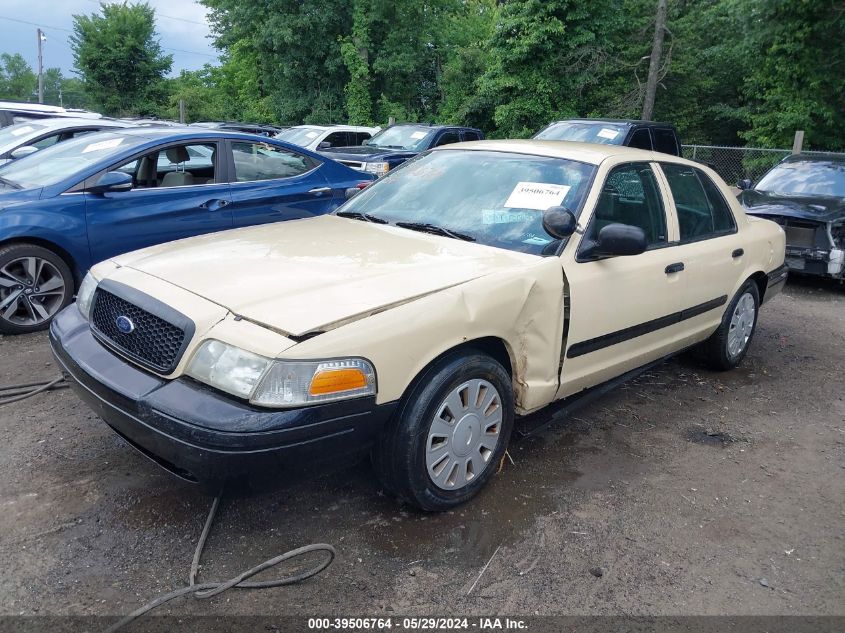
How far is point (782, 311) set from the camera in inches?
289

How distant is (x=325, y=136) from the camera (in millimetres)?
15008

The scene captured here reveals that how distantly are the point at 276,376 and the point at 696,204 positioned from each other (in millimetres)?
3252

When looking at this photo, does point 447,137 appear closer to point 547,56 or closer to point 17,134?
point 17,134

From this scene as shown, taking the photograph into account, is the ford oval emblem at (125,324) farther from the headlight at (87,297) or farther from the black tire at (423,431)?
the black tire at (423,431)

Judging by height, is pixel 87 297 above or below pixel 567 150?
below

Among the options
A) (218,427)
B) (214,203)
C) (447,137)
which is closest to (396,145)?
(447,137)

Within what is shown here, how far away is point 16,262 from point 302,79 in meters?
28.1

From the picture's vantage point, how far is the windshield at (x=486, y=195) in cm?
359

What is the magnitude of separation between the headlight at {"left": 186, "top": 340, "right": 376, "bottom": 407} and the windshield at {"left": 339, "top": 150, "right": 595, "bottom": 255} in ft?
4.18

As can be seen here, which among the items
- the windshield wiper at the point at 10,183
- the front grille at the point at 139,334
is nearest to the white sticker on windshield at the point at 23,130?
the windshield wiper at the point at 10,183

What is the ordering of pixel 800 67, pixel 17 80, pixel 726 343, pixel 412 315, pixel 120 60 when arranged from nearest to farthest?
pixel 412 315, pixel 726 343, pixel 800 67, pixel 120 60, pixel 17 80

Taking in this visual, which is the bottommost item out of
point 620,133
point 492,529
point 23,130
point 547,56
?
point 492,529

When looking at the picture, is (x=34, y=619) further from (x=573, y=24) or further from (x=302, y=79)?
(x=302, y=79)

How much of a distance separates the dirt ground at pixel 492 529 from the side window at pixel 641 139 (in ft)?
23.3
